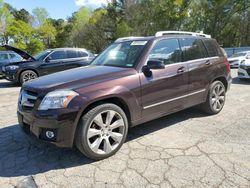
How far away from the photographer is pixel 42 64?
34.5 feet

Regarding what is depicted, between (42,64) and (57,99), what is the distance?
26.1ft

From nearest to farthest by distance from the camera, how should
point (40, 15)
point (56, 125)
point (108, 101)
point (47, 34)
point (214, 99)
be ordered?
point (56, 125) → point (108, 101) → point (214, 99) → point (47, 34) → point (40, 15)

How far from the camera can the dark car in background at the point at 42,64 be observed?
Answer: 10297mm

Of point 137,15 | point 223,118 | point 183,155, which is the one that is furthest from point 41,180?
point 137,15

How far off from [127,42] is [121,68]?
34.1 inches

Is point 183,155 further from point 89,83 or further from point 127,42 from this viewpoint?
point 127,42

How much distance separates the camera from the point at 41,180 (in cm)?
304

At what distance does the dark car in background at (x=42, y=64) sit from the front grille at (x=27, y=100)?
21.2ft

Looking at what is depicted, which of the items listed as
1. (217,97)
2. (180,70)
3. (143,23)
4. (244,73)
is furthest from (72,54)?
(143,23)

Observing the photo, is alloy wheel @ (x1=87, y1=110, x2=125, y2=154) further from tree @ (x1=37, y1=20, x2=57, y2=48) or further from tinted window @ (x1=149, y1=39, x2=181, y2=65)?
tree @ (x1=37, y1=20, x2=57, y2=48)

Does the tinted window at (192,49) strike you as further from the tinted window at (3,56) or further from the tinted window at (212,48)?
the tinted window at (3,56)

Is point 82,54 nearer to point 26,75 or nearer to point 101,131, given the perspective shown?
point 26,75

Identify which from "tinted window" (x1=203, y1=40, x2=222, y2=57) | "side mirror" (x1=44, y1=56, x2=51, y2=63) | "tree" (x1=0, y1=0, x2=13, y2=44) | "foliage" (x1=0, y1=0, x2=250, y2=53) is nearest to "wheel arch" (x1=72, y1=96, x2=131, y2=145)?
"tinted window" (x1=203, y1=40, x2=222, y2=57)

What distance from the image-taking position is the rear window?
515 cm
